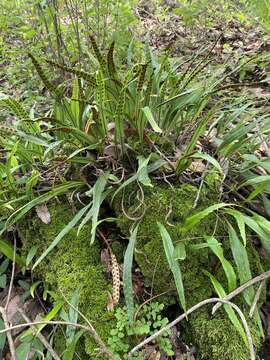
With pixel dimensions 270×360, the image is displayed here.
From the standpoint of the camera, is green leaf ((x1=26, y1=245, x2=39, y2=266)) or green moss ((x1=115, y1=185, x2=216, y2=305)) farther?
green leaf ((x1=26, y1=245, x2=39, y2=266))

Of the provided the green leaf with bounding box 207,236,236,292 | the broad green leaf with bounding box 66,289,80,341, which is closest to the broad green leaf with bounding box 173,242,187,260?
the green leaf with bounding box 207,236,236,292

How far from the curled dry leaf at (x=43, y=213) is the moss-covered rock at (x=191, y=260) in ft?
1.17

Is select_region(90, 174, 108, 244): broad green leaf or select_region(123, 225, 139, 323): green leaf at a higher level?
select_region(90, 174, 108, 244): broad green leaf

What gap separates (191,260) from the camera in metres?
1.56

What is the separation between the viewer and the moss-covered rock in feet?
4.64

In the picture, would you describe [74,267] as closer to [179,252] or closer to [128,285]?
[128,285]

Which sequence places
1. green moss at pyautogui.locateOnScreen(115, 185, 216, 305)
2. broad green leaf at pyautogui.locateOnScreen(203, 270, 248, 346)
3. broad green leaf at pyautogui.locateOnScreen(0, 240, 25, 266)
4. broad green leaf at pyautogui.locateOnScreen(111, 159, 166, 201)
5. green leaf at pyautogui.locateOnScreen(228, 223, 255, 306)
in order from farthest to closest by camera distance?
1. broad green leaf at pyautogui.locateOnScreen(0, 240, 25, 266)
2. broad green leaf at pyautogui.locateOnScreen(111, 159, 166, 201)
3. green moss at pyautogui.locateOnScreen(115, 185, 216, 305)
4. green leaf at pyautogui.locateOnScreen(228, 223, 255, 306)
5. broad green leaf at pyautogui.locateOnScreen(203, 270, 248, 346)

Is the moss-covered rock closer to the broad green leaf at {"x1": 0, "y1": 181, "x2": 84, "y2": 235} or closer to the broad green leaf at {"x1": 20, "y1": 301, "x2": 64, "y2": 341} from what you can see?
the broad green leaf at {"x1": 0, "y1": 181, "x2": 84, "y2": 235}

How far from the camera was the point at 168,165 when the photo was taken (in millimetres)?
1823

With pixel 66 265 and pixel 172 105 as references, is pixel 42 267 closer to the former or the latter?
pixel 66 265

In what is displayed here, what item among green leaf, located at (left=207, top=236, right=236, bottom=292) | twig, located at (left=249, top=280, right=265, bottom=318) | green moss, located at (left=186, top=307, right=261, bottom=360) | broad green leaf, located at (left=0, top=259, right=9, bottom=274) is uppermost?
green leaf, located at (left=207, top=236, right=236, bottom=292)

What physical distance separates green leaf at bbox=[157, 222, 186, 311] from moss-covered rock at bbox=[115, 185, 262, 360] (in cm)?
8

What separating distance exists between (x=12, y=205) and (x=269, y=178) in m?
1.24

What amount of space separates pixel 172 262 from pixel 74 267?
49cm
